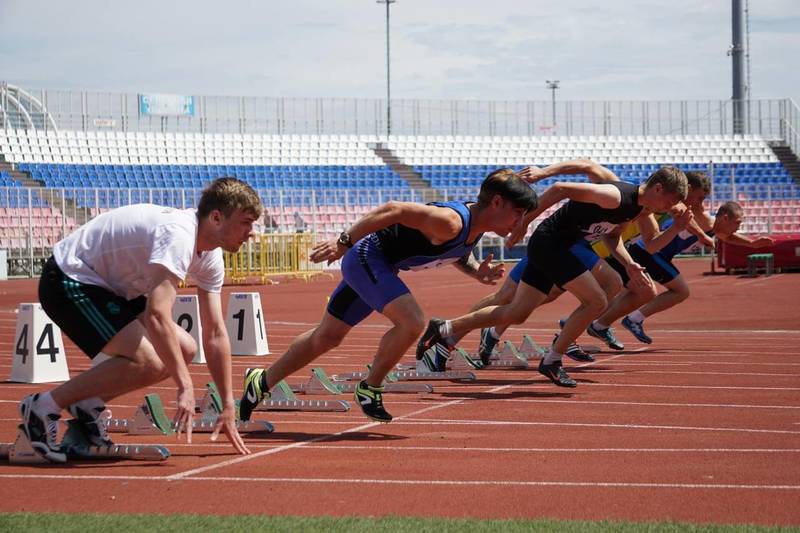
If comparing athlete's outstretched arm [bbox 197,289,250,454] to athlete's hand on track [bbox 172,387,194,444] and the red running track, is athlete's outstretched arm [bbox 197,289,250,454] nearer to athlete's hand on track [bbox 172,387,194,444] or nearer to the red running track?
the red running track

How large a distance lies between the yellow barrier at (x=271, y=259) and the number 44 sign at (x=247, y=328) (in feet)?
57.1

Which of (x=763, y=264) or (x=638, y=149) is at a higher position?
(x=638, y=149)

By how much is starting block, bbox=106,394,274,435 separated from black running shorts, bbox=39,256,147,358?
4.10ft

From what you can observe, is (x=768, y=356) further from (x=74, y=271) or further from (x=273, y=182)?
(x=273, y=182)

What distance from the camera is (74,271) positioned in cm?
604

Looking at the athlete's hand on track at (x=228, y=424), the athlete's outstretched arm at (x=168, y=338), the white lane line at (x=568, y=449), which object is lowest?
the white lane line at (x=568, y=449)

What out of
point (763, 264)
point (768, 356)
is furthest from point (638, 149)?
point (768, 356)

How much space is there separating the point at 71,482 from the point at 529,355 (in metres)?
7.00

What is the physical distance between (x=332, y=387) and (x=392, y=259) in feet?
6.82

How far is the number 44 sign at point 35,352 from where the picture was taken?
35.1 feet

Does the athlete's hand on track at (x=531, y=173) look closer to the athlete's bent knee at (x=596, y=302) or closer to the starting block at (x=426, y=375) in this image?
the athlete's bent knee at (x=596, y=302)

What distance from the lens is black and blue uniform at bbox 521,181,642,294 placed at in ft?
32.7

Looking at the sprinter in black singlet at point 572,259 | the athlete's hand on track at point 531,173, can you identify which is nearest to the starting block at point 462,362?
the sprinter in black singlet at point 572,259

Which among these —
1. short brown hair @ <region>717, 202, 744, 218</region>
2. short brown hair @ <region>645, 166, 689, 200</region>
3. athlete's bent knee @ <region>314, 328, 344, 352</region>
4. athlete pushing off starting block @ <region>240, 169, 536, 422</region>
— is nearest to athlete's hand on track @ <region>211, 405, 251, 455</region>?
athlete pushing off starting block @ <region>240, 169, 536, 422</region>
